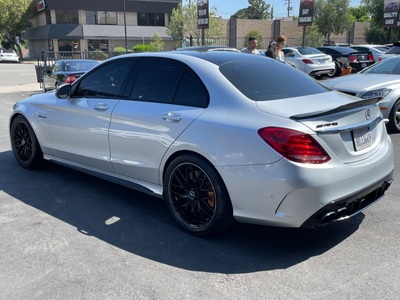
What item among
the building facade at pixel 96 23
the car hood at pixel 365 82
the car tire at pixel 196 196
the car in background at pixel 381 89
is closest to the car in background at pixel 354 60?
the car in background at pixel 381 89

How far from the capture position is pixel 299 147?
308 cm

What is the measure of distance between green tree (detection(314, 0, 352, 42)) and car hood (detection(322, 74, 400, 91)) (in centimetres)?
4946

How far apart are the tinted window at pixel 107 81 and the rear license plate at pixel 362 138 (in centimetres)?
241

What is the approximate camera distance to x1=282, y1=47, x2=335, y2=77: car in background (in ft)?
57.9

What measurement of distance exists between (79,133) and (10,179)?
145 centimetres

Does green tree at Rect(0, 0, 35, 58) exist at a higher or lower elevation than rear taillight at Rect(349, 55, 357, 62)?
higher

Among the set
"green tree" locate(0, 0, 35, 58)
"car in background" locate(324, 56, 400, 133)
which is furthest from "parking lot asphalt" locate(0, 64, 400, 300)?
"green tree" locate(0, 0, 35, 58)

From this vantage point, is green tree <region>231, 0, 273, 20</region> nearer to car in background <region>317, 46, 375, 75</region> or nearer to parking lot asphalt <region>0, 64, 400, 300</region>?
car in background <region>317, 46, 375, 75</region>

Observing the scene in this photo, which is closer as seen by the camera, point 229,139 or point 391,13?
point 229,139

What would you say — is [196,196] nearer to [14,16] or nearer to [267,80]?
[267,80]

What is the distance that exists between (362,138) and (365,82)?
4781 mm

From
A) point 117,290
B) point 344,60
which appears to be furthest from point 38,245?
point 344,60

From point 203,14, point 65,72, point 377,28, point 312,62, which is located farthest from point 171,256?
point 377,28

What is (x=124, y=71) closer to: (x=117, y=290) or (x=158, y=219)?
(x=158, y=219)
